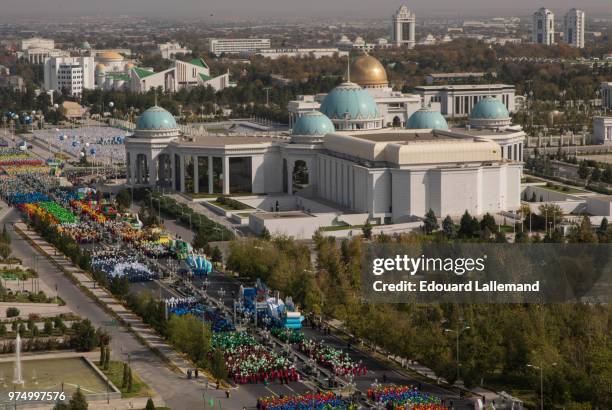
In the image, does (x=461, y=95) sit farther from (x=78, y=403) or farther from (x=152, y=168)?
(x=78, y=403)

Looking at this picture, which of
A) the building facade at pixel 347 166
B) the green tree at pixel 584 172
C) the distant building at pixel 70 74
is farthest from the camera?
the distant building at pixel 70 74

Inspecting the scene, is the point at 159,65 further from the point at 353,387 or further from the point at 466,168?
the point at 353,387

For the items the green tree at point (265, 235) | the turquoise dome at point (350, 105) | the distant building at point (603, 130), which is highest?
the turquoise dome at point (350, 105)

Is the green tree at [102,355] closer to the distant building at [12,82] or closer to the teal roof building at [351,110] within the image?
the teal roof building at [351,110]

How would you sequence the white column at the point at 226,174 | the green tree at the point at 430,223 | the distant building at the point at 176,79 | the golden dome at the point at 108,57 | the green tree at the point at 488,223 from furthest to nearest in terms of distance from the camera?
the golden dome at the point at 108,57, the distant building at the point at 176,79, the white column at the point at 226,174, the green tree at the point at 430,223, the green tree at the point at 488,223

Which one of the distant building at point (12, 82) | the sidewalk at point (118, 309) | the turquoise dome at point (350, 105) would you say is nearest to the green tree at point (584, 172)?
the turquoise dome at point (350, 105)

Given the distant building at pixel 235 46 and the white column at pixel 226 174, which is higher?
the distant building at pixel 235 46

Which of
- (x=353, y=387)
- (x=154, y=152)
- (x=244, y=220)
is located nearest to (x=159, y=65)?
(x=154, y=152)
